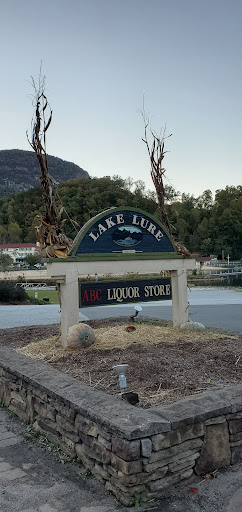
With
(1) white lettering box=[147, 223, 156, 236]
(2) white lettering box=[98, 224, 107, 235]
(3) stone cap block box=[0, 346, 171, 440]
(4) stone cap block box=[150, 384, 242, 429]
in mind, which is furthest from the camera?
(1) white lettering box=[147, 223, 156, 236]

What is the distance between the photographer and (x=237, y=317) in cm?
1079

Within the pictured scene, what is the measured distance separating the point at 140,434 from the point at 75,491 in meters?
0.75

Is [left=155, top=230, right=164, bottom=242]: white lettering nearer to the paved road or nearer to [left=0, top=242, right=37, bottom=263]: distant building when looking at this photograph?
the paved road

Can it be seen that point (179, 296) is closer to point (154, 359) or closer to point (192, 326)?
point (192, 326)

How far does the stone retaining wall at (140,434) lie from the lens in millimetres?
3197

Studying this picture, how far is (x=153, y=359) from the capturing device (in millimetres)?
5723

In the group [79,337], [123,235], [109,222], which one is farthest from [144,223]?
[79,337]

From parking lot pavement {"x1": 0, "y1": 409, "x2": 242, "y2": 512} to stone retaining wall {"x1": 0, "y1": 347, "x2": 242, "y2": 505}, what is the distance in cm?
9

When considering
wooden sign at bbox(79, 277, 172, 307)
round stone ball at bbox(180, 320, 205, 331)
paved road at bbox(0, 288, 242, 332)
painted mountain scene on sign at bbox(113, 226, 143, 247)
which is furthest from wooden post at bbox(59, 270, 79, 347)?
paved road at bbox(0, 288, 242, 332)

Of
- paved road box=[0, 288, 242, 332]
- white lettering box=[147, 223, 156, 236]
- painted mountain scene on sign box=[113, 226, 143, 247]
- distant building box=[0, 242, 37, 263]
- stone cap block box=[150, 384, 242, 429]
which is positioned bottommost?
paved road box=[0, 288, 242, 332]

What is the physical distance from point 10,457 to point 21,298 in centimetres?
1486

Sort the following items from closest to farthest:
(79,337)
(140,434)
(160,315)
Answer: (140,434)
(79,337)
(160,315)

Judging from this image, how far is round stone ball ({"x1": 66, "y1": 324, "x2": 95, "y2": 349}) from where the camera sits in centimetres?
657

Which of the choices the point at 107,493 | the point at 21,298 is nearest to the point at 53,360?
the point at 107,493
